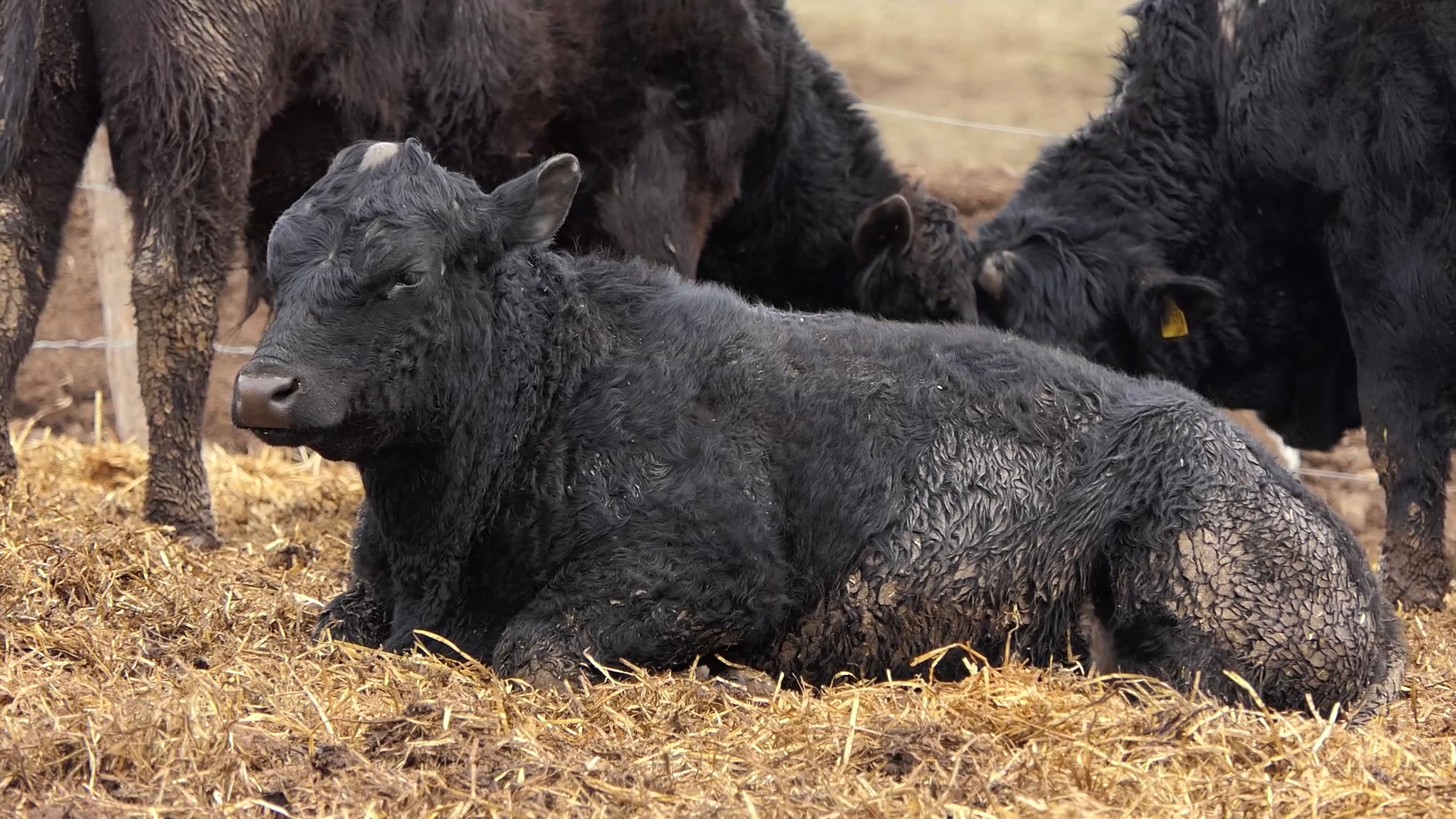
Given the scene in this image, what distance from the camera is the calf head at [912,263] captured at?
8.62 m

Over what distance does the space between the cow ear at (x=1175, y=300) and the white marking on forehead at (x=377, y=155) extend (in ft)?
14.8

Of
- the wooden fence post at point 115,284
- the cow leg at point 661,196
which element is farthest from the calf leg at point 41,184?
the wooden fence post at point 115,284

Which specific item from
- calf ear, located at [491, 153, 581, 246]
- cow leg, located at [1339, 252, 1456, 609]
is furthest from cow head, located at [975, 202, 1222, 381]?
calf ear, located at [491, 153, 581, 246]

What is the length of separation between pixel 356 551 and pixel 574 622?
90 centimetres

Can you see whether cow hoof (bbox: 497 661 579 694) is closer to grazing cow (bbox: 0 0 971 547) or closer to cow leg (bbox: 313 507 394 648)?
cow leg (bbox: 313 507 394 648)

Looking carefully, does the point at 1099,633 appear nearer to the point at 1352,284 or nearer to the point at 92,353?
the point at 1352,284

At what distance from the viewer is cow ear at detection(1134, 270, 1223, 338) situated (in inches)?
321

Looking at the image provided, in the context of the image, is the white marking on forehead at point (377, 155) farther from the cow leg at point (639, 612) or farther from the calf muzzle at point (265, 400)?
the cow leg at point (639, 612)

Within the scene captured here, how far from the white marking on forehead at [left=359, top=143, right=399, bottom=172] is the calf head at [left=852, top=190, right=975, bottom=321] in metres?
4.17

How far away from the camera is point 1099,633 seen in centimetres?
486

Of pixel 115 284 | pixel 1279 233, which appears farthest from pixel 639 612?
pixel 115 284

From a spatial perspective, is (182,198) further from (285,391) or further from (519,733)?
(519,733)

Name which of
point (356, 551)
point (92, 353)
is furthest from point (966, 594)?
point (92, 353)

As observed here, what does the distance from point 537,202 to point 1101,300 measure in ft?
14.1
